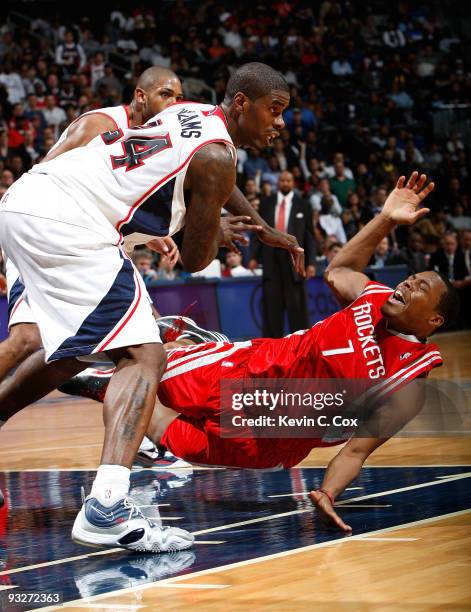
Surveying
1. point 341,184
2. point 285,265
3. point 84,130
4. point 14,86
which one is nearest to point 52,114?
point 14,86

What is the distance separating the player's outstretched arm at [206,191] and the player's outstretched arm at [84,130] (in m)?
1.42

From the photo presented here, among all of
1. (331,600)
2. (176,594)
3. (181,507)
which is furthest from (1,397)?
(331,600)

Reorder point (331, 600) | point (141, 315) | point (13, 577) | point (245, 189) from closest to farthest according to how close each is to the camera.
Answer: point (331, 600), point (13, 577), point (141, 315), point (245, 189)

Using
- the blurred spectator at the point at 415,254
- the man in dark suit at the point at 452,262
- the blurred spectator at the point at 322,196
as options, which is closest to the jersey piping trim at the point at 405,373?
the blurred spectator at the point at 415,254

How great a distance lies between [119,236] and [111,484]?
0.94 meters

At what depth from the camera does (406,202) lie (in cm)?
498

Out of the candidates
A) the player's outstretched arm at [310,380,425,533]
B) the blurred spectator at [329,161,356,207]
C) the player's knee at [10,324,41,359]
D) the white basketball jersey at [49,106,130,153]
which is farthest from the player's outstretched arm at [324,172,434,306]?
the blurred spectator at [329,161,356,207]

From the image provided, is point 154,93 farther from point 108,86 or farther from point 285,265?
point 108,86

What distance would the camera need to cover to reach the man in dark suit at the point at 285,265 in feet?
41.8

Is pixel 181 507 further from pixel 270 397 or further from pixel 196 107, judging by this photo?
pixel 196 107

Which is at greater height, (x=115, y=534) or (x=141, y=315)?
(x=141, y=315)

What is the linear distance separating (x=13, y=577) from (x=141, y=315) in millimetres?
1016

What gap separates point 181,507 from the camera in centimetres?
498

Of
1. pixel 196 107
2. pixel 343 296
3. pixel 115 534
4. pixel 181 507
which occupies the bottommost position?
pixel 181 507
